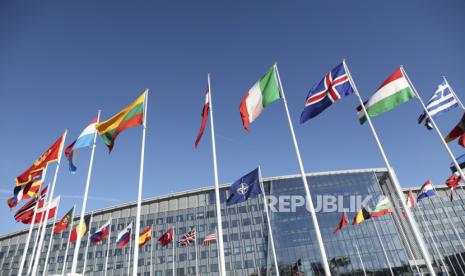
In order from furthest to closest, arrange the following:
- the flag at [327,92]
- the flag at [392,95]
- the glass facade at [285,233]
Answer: the glass facade at [285,233] → the flag at [392,95] → the flag at [327,92]

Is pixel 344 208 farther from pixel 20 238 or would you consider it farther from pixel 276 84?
pixel 20 238

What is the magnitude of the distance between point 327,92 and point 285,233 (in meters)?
55.5

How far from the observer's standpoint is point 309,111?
1320cm

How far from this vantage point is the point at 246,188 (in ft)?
58.8

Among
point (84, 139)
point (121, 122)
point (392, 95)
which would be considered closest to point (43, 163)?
point (84, 139)

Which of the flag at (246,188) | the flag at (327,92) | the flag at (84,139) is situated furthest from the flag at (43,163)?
the flag at (327,92)

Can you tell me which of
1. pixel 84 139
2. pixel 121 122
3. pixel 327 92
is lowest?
pixel 327 92

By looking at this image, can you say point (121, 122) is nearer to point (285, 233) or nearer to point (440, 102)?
point (440, 102)

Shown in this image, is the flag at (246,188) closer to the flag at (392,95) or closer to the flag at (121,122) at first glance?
the flag at (121,122)

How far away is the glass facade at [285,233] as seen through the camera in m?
58.9

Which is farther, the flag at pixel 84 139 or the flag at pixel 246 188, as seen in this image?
the flag at pixel 246 188

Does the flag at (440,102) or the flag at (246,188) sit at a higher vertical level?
the flag at (440,102)

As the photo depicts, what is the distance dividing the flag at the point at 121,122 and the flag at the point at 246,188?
759 centimetres

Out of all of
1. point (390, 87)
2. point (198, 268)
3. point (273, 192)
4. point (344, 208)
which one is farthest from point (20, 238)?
point (390, 87)
